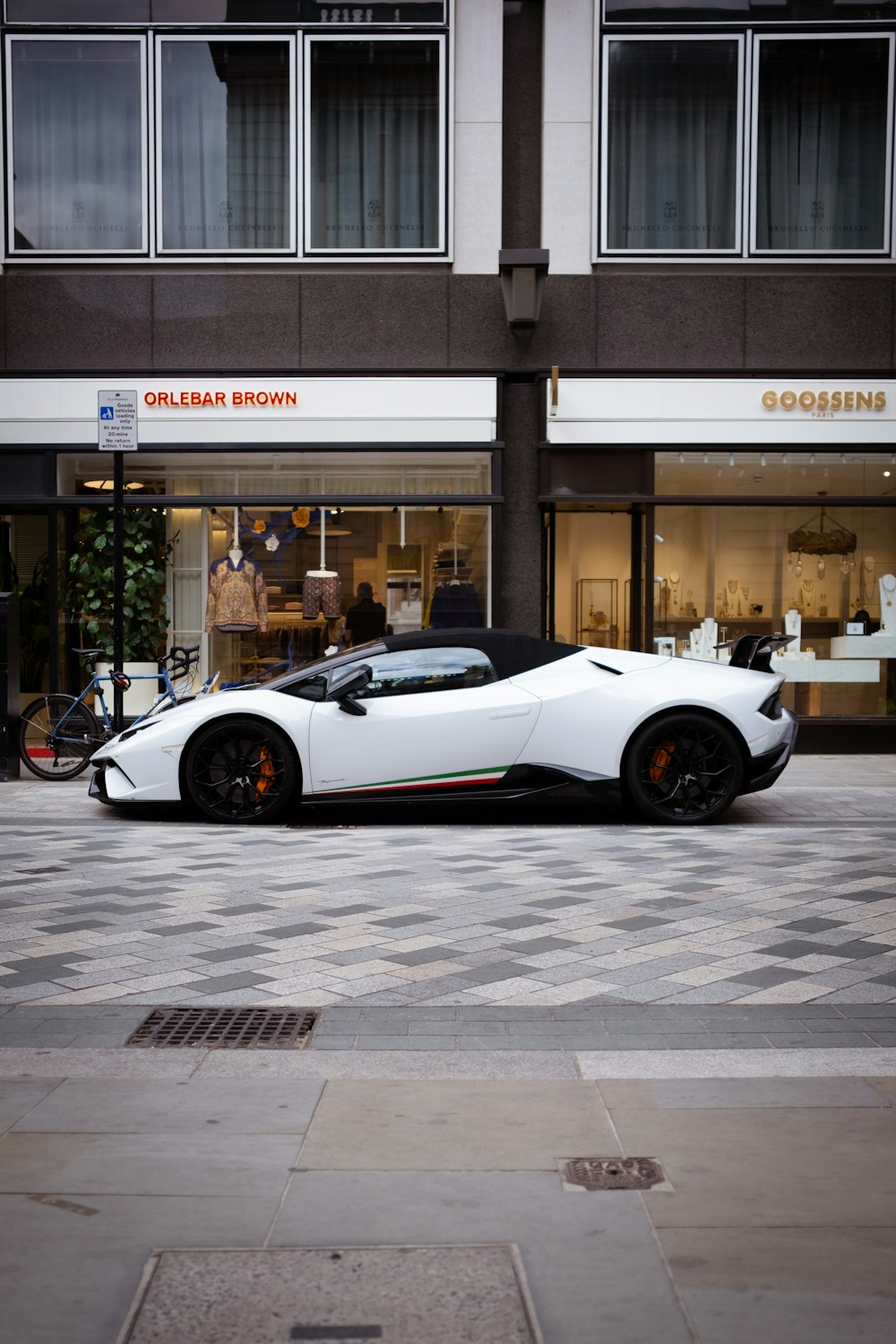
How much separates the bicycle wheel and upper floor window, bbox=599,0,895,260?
7.40 m

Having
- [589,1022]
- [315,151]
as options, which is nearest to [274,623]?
[315,151]

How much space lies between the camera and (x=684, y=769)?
31.5 feet

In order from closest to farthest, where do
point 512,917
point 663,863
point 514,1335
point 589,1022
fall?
1. point 514,1335
2. point 589,1022
3. point 512,917
4. point 663,863

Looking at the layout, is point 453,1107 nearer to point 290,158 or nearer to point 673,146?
point 290,158

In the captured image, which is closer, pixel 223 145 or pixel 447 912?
pixel 447 912

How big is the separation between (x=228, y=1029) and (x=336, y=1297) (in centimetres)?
202

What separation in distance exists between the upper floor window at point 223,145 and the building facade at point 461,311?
3cm

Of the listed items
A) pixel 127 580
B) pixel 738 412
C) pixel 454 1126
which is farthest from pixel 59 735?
pixel 454 1126

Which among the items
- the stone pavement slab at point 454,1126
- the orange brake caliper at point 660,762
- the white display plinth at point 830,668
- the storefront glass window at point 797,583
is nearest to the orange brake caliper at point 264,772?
the orange brake caliper at point 660,762

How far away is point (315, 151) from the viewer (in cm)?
1502

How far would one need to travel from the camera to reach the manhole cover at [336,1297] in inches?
100

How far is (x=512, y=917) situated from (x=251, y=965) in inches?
55.0

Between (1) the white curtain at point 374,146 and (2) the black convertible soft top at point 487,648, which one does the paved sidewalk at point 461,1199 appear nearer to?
(2) the black convertible soft top at point 487,648

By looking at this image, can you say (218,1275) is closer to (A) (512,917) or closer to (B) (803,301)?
(A) (512,917)
